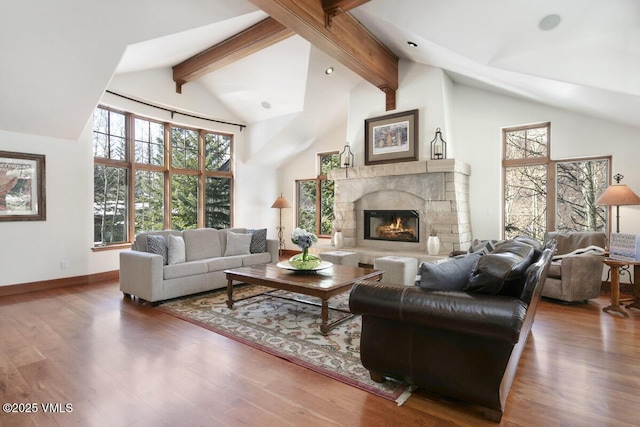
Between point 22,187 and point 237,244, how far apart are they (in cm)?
311

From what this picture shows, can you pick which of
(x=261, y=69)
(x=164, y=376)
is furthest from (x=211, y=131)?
(x=164, y=376)

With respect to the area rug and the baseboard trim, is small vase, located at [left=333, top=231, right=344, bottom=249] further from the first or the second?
the baseboard trim

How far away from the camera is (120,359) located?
2.63m

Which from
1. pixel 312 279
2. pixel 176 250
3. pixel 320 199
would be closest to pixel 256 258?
pixel 176 250

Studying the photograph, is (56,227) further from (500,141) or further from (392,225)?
(500,141)

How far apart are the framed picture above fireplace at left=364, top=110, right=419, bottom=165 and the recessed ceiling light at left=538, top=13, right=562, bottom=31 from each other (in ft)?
7.92

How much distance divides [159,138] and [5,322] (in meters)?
4.06

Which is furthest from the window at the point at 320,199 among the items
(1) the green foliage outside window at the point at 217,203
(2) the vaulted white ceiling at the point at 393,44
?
(2) the vaulted white ceiling at the point at 393,44

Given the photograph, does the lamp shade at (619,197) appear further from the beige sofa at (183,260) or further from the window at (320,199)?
the window at (320,199)

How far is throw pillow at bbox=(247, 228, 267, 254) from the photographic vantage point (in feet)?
17.9

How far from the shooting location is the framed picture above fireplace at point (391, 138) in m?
5.77

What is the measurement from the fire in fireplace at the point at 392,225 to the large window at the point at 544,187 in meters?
1.49

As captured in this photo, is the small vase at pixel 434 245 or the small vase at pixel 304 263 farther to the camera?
the small vase at pixel 434 245

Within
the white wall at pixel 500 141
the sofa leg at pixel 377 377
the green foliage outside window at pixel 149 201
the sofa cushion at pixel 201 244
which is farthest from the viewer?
the green foliage outside window at pixel 149 201
